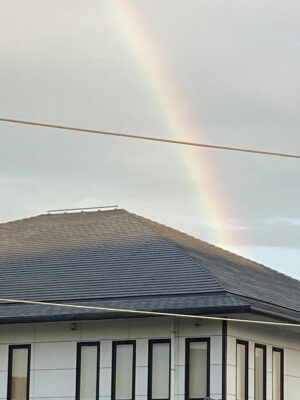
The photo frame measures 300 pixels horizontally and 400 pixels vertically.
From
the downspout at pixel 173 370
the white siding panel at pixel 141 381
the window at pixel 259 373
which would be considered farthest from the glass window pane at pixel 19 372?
the window at pixel 259 373

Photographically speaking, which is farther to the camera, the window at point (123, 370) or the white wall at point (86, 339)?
the window at point (123, 370)

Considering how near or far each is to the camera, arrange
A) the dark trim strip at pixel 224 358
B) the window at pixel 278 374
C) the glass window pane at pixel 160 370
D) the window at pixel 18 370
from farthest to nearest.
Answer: the window at pixel 278 374, the window at pixel 18 370, the glass window pane at pixel 160 370, the dark trim strip at pixel 224 358

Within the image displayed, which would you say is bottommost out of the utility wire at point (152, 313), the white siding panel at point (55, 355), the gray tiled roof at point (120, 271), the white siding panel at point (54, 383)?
the white siding panel at point (54, 383)

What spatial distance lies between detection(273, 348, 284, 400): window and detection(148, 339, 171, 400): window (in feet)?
12.2

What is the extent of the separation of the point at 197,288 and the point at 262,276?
816cm

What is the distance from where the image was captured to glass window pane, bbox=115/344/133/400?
101 ft

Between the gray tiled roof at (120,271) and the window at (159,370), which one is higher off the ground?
the gray tiled roof at (120,271)

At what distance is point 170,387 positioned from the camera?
98.9ft

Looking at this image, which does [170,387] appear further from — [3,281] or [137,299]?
[3,281]

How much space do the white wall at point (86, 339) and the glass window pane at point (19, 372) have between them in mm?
224

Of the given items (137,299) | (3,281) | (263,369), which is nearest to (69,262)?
(3,281)

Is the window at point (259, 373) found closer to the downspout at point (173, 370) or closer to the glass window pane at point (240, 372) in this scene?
the glass window pane at point (240, 372)

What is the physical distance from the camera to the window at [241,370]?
1209 inches

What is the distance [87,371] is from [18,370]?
2.05 meters
